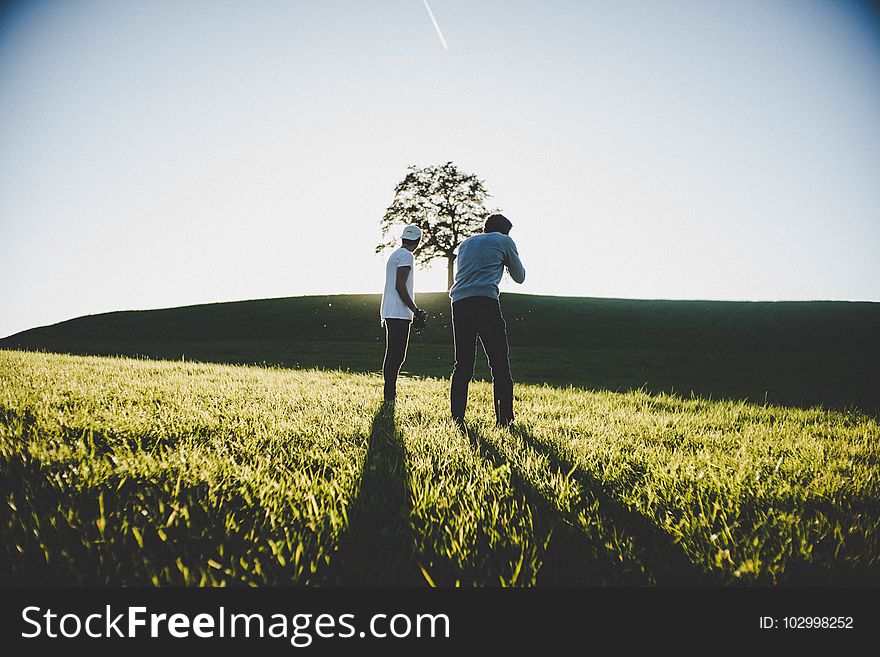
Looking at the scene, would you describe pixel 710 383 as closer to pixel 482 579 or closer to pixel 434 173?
pixel 482 579

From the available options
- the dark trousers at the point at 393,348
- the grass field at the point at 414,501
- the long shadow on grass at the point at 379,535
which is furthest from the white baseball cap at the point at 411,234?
the long shadow on grass at the point at 379,535

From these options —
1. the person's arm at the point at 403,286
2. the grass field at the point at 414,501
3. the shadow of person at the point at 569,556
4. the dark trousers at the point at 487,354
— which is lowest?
the shadow of person at the point at 569,556

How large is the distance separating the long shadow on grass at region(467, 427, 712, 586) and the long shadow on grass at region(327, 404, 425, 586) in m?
0.60

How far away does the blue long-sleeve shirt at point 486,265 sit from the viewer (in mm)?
4461

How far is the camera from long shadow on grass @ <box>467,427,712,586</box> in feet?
5.60

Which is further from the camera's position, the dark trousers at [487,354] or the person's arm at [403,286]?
the person's arm at [403,286]

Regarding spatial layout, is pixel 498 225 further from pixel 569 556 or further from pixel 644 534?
pixel 569 556

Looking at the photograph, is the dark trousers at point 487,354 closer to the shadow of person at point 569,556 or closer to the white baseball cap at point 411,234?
the white baseball cap at point 411,234

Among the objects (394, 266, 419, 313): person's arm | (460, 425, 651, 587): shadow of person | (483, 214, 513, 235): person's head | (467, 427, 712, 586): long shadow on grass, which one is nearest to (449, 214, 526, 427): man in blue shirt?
(483, 214, 513, 235): person's head

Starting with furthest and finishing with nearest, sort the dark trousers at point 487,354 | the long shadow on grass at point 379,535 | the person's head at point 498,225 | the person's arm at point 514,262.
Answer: the person's head at point 498,225 → the person's arm at point 514,262 → the dark trousers at point 487,354 → the long shadow on grass at point 379,535

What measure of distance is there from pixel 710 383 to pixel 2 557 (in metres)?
11.7

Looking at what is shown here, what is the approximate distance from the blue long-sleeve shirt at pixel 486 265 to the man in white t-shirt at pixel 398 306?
3.90 ft

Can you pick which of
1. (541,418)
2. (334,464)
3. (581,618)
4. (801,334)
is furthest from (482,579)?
(801,334)

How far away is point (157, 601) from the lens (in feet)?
5.04
